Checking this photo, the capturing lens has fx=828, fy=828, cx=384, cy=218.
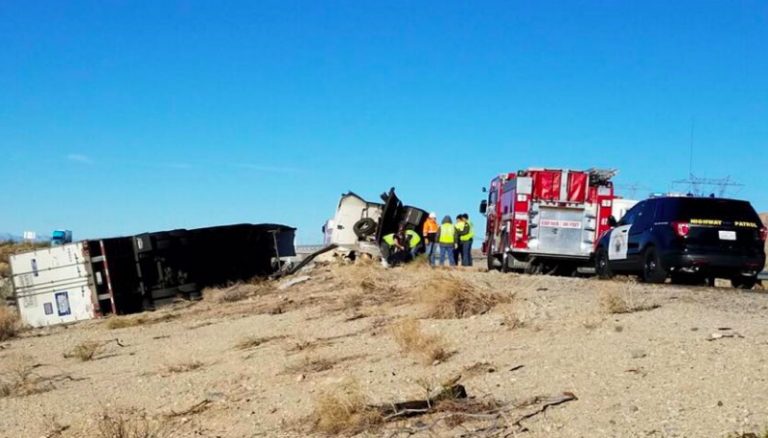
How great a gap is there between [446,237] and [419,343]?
1536cm

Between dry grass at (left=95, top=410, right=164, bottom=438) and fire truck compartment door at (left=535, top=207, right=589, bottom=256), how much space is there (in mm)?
14326

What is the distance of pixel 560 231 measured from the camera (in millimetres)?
21156

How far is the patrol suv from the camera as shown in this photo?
14.1m

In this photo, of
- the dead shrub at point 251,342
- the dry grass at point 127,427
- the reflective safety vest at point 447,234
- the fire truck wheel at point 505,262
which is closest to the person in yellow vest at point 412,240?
the reflective safety vest at point 447,234

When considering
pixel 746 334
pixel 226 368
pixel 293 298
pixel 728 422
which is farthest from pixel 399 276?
pixel 728 422

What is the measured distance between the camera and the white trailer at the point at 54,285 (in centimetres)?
1869

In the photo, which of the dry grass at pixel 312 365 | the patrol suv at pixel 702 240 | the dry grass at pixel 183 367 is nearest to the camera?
the dry grass at pixel 312 365

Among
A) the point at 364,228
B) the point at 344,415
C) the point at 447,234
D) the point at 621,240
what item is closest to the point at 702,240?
the point at 621,240

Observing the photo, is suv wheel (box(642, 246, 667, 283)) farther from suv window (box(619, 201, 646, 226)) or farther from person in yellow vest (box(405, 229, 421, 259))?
person in yellow vest (box(405, 229, 421, 259))

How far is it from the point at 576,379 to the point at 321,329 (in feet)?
20.2

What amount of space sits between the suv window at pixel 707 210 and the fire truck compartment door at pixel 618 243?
1.60 m

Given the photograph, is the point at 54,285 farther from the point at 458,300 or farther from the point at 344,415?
the point at 344,415

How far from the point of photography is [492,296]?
11453mm

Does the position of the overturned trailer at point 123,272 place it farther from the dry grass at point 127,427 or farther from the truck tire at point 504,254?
the dry grass at point 127,427
